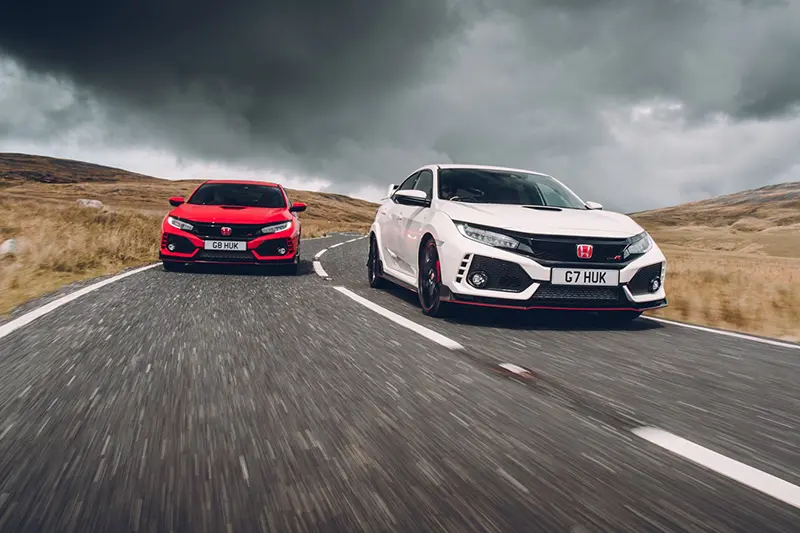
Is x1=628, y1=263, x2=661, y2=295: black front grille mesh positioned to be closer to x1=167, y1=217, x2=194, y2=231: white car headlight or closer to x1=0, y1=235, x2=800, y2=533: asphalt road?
x1=0, y1=235, x2=800, y2=533: asphalt road

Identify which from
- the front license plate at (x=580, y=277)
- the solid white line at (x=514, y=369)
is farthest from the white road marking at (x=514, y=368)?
the front license plate at (x=580, y=277)

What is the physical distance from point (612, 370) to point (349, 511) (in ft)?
9.11

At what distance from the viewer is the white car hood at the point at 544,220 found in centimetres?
605

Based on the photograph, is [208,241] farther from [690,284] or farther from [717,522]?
[717,522]

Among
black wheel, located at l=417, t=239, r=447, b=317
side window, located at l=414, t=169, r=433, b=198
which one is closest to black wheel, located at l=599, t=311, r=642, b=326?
black wheel, located at l=417, t=239, r=447, b=317

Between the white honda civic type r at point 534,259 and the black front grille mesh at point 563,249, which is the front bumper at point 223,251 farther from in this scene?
the black front grille mesh at point 563,249

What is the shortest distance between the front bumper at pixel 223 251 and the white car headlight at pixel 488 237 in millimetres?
5023

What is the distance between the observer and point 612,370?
14.4ft

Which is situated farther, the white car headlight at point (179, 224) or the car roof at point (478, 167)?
the white car headlight at point (179, 224)

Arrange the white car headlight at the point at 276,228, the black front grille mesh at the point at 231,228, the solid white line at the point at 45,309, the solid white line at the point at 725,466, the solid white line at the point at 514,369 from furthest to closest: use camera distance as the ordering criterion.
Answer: the white car headlight at the point at 276,228
the black front grille mesh at the point at 231,228
the solid white line at the point at 45,309
the solid white line at the point at 514,369
the solid white line at the point at 725,466

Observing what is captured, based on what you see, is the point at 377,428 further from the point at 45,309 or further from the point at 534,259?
the point at 45,309

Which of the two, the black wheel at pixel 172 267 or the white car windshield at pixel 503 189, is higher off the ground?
the white car windshield at pixel 503 189

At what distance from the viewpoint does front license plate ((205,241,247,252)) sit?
10453 mm

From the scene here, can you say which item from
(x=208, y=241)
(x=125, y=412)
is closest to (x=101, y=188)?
(x=208, y=241)
